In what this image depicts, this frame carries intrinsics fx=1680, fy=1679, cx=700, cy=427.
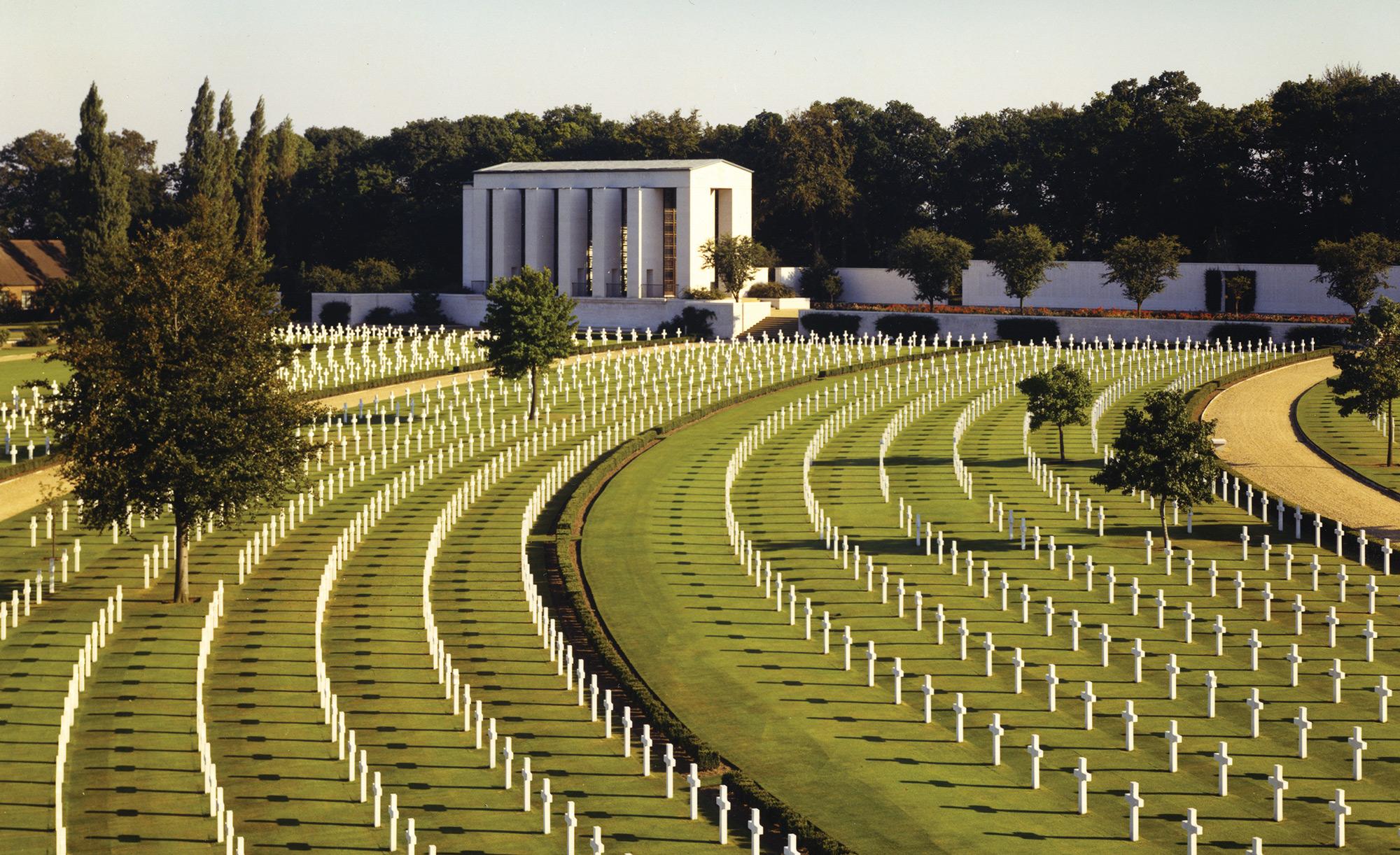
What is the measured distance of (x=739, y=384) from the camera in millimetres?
79625

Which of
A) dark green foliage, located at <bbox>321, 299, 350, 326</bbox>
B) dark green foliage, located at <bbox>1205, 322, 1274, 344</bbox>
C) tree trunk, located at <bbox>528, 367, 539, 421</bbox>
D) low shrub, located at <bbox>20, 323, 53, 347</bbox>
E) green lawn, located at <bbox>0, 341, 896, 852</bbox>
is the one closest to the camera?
green lawn, located at <bbox>0, 341, 896, 852</bbox>

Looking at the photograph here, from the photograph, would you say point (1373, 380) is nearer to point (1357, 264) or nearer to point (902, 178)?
point (1357, 264)

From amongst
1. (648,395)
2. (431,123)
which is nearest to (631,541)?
(648,395)

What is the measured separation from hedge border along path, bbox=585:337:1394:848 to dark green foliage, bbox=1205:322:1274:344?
5367 centimetres

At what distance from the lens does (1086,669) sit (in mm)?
29828

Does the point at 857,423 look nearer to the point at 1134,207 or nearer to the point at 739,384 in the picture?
the point at 739,384

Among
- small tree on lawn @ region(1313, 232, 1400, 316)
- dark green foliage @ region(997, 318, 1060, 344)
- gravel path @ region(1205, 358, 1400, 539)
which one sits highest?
small tree on lawn @ region(1313, 232, 1400, 316)

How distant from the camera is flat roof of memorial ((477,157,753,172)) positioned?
122250 millimetres

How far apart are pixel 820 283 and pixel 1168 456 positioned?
285 ft

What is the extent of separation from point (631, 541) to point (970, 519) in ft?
30.2

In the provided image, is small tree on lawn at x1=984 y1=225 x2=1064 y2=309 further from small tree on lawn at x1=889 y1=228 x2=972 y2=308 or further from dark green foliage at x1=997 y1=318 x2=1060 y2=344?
dark green foliage at x1=997 y1=318 x2=1060 y2=344

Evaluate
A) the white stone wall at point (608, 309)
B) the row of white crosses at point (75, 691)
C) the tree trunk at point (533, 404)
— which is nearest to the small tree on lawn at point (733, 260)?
the white stone wall at point (608, 309)

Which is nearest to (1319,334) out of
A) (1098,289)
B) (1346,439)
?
(1098,289)

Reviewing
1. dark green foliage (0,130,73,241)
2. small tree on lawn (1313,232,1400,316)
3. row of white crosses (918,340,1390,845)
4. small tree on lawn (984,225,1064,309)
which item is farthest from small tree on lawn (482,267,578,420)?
dark green foliage (0,130,73,241)
